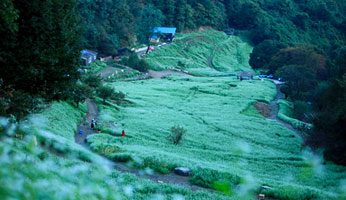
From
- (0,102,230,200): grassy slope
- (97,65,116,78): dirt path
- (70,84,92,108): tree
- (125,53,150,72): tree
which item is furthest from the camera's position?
(125,53,150,72): tree

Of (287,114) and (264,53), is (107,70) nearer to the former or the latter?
(287,114)

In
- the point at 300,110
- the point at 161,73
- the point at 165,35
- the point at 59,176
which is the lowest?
the point at 300,110

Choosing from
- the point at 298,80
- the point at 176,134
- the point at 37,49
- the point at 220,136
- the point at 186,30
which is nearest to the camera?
the point at 37,49

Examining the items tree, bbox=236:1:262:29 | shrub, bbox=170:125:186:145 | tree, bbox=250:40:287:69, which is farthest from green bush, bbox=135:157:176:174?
Answer: tree, bbox=236:1:262:29

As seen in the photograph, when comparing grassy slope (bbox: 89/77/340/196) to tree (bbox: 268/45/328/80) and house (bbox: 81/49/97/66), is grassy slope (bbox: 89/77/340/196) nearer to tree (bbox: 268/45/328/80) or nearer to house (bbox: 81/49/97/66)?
tree (bbox: 268/45/328/80)

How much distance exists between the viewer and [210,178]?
1220cm

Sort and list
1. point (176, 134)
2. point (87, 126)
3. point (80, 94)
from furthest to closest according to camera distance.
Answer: point (80, 94) → point (87, 126) → point (176, 134)

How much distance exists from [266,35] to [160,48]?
46025 millimetres

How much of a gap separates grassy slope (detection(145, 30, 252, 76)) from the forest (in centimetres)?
772

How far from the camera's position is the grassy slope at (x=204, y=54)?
275 feet

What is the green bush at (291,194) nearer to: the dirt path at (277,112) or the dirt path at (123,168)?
the dirt path at (123,168)

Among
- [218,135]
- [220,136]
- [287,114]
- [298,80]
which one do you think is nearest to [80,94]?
→ [218,135]

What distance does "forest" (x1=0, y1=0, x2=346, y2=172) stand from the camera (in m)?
16.0

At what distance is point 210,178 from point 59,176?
23.9 feet
